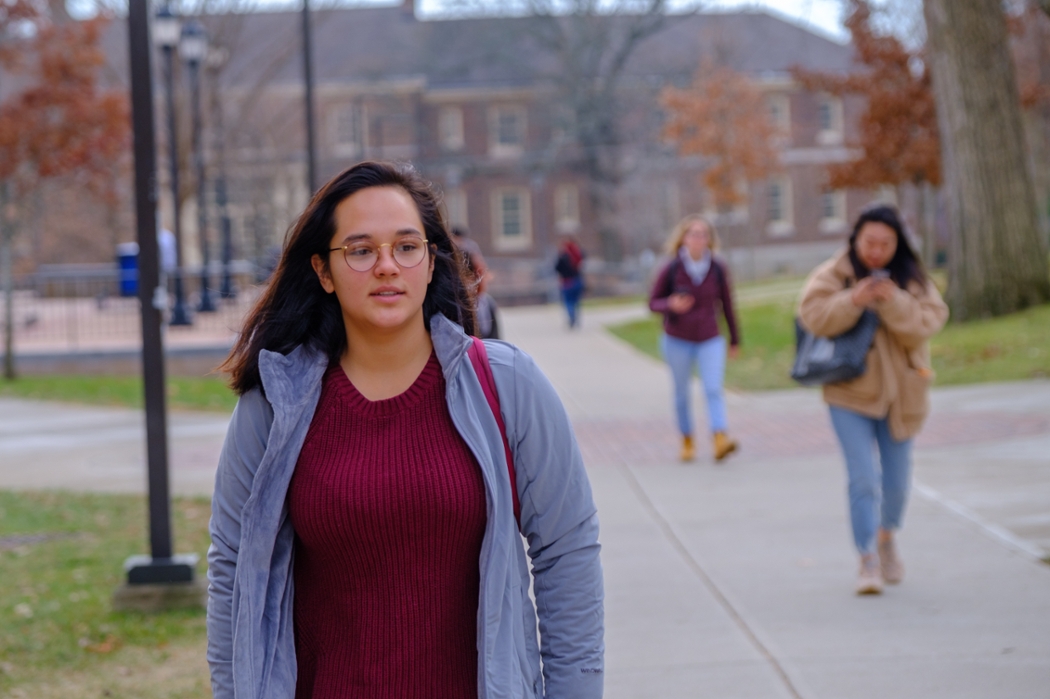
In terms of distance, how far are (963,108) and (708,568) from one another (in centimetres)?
1284

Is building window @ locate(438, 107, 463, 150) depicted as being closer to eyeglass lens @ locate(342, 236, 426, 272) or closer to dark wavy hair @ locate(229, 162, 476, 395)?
dark wavy hair @ locate(229, 162, 476, 395)

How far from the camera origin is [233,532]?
2.62m

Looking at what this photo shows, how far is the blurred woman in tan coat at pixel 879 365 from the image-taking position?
6.03 meters

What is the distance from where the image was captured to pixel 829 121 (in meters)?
55.8

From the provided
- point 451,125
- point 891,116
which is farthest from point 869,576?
point 451,125

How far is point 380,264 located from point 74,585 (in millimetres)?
5023

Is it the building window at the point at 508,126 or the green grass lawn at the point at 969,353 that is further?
the building window at the point at 508,126

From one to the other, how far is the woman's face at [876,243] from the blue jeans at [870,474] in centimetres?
74

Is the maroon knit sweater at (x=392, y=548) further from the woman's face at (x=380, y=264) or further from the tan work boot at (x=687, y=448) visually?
the tan work boot at (x=687, y=448)

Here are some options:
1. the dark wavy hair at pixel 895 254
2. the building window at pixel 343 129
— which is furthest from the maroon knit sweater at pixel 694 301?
the building window at pixel 343 129

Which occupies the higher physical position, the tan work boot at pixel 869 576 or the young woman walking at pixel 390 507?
the young woman walking at pixel 390 507

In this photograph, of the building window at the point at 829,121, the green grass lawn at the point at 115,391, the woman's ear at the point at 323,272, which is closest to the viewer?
the woman's ear at the point at 323,272

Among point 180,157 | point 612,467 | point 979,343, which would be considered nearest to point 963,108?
point 979,343

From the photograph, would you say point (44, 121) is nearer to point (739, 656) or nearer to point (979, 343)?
point (979, 343)
